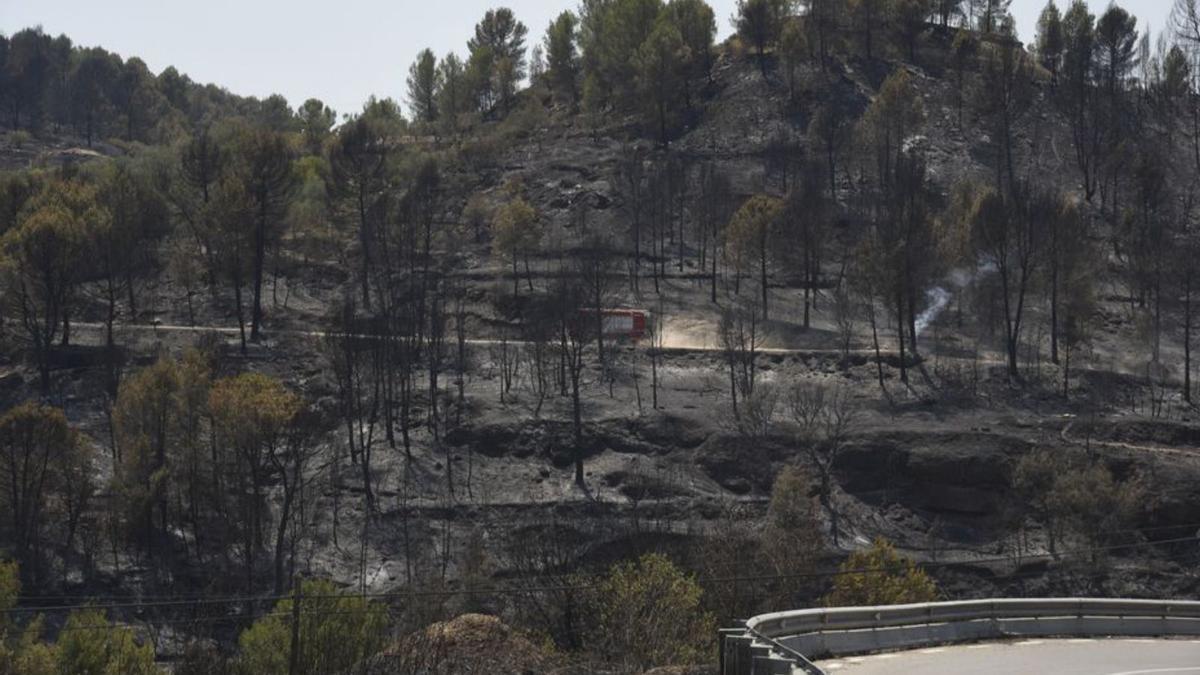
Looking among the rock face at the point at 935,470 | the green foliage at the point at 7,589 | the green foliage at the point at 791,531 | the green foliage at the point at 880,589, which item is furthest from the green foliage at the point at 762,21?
the green foliage at the point at 7,589

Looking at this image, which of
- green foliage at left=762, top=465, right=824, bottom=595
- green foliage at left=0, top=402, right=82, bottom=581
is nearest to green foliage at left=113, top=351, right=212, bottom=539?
green foliage at left=0, top=402, right=82, bottom=581

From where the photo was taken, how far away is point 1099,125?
404ft

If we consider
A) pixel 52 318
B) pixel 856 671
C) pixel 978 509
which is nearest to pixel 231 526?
pixel 52 318

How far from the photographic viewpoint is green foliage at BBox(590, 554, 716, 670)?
3569 cm

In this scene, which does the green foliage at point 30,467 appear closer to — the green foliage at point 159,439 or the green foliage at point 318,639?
the green foliage at point 159,439

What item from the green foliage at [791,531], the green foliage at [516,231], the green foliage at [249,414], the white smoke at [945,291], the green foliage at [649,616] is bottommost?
the green foliage at [791,531]

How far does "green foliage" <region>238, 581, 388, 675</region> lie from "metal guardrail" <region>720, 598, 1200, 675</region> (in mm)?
18035

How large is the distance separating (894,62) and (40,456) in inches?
3583

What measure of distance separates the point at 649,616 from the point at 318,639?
9.69 metres

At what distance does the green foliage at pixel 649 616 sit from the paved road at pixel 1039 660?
918 cm

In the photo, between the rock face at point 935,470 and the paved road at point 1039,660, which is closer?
the paved road at point 1039,660

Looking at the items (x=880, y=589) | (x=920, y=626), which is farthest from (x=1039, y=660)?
(x=880, y=589)

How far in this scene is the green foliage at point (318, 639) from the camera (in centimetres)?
4172

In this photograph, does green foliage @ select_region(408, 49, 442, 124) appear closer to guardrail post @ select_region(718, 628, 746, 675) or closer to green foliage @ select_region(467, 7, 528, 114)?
green foliage @ select_region(467, 7, 528, 114)
